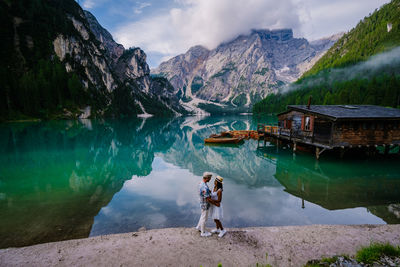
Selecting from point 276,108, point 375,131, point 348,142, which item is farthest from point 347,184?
point 276,108

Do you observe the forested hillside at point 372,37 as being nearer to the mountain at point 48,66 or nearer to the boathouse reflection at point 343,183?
the boathouse reflection at point 343,183

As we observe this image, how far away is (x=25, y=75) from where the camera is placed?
96.0 meters

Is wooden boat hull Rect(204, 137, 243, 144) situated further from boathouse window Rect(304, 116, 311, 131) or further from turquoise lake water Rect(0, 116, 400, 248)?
boathouse window Rect(304, 116, 311, 131)

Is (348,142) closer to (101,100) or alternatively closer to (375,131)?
(375,131)

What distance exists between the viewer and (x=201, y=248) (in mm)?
7855

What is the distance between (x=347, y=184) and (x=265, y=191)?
7664 millimetres

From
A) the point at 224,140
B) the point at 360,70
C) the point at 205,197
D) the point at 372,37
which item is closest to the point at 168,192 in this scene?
the point at 205,197

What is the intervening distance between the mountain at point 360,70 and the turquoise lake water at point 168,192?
92.0 metres

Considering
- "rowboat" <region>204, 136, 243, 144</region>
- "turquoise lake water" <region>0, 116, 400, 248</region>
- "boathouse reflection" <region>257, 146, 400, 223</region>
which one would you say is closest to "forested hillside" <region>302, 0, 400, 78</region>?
"rowboat" <region>204, 136, 243, 144</region>

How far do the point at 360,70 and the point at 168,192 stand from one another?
169959mm

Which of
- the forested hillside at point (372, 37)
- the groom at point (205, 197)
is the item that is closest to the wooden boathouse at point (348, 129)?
the groom at point (205, 197)

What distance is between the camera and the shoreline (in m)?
7.23

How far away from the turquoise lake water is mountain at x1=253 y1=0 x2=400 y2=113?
302 feet

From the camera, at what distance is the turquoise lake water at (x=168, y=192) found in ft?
39.1
